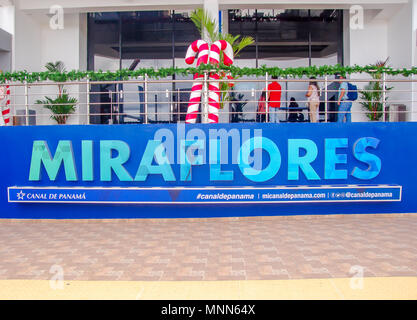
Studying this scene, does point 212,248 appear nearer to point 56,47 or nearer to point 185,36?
point 185,36

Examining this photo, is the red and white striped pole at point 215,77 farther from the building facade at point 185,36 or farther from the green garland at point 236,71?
the building facade at point 185,36

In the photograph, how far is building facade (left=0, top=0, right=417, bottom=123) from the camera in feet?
42.2

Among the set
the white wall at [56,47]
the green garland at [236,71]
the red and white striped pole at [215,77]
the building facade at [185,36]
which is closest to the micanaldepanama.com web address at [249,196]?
the red and white striped pole at [215,77]

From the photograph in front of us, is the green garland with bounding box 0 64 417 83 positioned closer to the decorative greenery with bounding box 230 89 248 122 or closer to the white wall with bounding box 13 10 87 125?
the decorative greenery with bounding box 230 89 248 122

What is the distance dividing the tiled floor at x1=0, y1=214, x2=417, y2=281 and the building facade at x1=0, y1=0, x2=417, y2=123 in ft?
25.4

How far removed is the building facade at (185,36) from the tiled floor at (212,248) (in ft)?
25.4

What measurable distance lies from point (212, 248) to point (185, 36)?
1030 centimetres

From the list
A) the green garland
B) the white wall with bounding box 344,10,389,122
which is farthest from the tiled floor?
the white wall with bounding box 344,10,389,122

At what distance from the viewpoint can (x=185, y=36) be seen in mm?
13492
